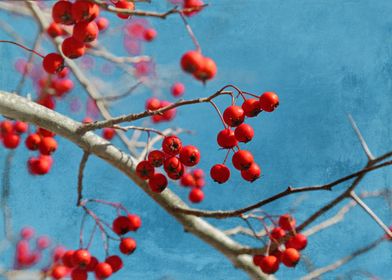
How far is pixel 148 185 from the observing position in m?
2.16

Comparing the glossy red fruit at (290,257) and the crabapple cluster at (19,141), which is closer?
the glossy red fruit at (290,257)

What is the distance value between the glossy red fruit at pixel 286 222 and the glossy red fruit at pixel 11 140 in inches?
70.2

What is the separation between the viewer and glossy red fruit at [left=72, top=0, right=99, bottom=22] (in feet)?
5.01

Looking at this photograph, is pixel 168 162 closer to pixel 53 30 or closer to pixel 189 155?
pixel 189 155

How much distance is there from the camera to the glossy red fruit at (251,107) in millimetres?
1785

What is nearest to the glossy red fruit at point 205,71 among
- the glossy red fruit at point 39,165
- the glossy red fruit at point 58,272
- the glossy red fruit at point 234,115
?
the glossy red fruit at point 234,115

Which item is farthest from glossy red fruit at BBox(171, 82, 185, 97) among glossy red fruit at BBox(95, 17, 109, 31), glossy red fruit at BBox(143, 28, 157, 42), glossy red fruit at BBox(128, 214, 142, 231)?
glossy red fruit at BBox(128, 214, 142, 231)

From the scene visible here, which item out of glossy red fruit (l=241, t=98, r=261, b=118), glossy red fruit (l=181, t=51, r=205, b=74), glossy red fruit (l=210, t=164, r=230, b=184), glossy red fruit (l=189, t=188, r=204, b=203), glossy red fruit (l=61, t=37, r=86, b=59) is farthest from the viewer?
glossy red fruit (l=189, t=188, r=204, b=203)

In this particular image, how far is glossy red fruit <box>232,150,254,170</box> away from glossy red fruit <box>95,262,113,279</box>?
85cm

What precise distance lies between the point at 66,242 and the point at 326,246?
5.80 ft

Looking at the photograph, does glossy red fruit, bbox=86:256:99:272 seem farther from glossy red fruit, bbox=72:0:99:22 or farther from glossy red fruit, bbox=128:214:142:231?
glossy red fruit, bbox=72:0:99:22

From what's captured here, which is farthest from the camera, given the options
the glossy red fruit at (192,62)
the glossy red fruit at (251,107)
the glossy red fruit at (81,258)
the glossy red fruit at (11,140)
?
the glossy red fruit at (11,140)

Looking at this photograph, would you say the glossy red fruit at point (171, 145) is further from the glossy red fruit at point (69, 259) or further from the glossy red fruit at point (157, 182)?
the glossy red fruit at point (69, 259)

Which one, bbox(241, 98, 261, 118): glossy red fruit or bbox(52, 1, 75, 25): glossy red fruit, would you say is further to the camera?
bbox(241, 98, 261, 118): glossy red fruit
